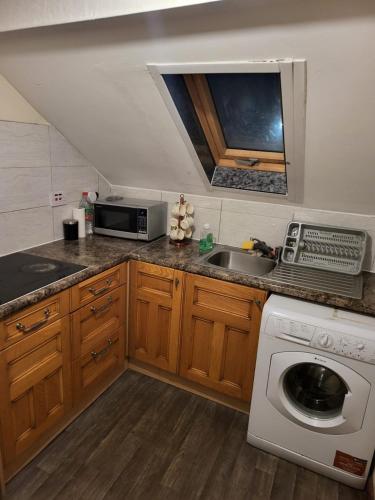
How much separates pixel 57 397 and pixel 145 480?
1.89ft

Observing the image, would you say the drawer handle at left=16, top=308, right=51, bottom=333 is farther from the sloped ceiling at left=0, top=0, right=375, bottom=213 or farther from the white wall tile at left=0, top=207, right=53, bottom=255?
the sloped ceiling at left=0, top=0, right=375, bottom=213

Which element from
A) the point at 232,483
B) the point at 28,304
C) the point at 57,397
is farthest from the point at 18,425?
the point at 232,483

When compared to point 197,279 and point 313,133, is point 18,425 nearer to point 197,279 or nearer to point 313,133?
point 197,279

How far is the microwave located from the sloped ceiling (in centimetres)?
24

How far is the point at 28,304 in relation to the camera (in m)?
1.36

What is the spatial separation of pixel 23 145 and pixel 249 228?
142 cm

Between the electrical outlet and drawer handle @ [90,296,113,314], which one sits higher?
the electrical outlet

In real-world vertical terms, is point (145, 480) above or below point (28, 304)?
below

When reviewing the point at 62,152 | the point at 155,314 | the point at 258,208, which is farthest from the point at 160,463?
the point at 62,152

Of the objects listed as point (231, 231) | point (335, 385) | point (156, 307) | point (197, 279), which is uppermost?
point (231, 231)

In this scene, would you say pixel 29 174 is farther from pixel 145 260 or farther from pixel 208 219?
pixel 208 219

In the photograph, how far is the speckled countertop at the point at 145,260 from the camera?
1478 millimetres

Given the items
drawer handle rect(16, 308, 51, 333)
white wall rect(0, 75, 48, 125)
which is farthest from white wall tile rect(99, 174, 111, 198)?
drawer handle rect(16, 308, 51, 333)

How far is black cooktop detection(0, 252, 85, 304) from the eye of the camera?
1.42 metres
